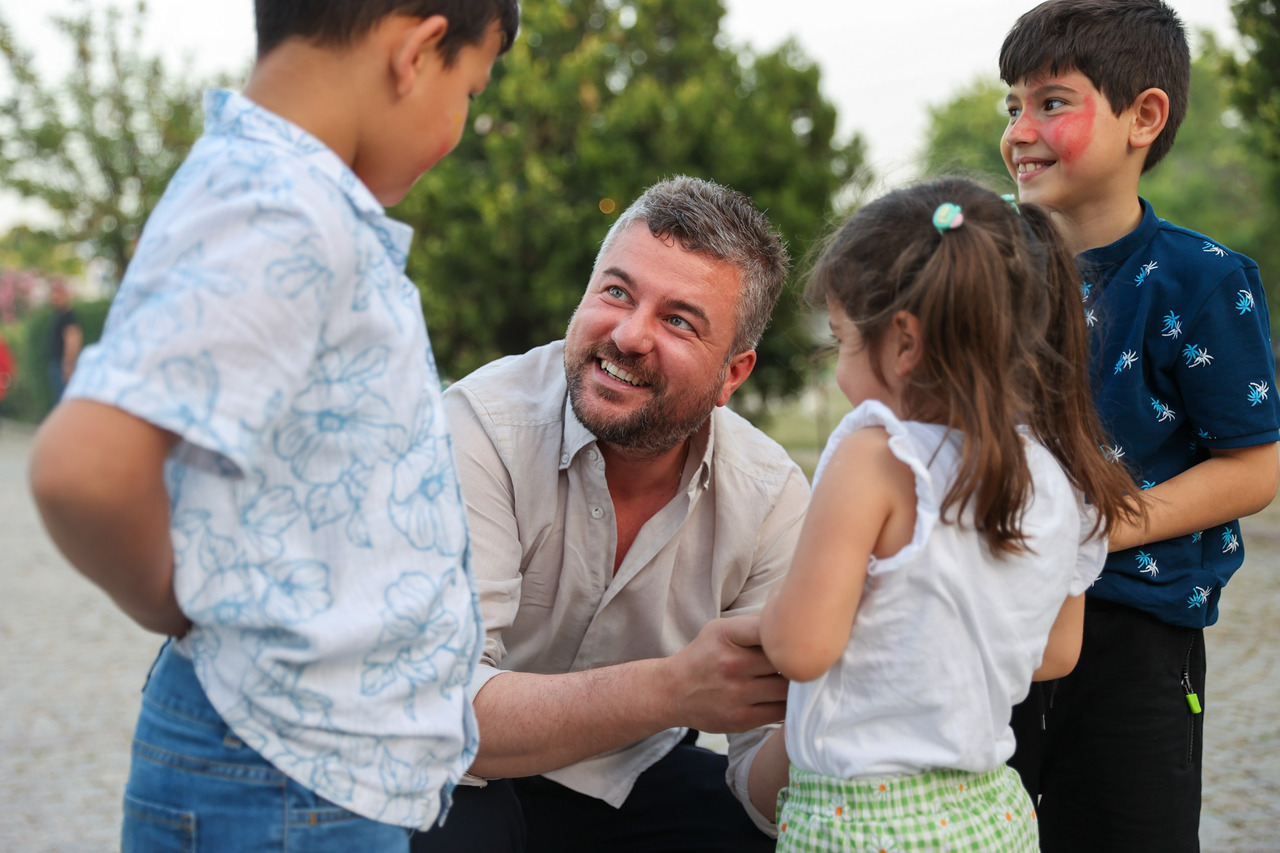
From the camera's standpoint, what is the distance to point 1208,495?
1953 mm

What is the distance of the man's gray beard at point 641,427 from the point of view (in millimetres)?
2355

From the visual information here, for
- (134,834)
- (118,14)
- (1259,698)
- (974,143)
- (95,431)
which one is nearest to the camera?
(95,431)

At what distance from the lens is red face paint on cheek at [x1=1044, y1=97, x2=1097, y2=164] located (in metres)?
2.02

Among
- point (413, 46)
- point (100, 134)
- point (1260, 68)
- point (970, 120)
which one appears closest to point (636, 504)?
point (413, 46)

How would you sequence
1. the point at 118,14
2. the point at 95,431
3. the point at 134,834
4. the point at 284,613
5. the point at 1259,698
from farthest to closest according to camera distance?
the point at 118,14
the point at 1259,698
the point at 134,834
the point at 284,613
the point at 95,431

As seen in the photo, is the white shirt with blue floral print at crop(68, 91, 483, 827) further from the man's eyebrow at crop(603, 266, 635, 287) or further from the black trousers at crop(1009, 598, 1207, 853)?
the black trousers at crop(1009, 598, 1207, 853)

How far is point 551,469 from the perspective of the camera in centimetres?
238

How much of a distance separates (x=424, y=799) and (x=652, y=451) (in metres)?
1.19

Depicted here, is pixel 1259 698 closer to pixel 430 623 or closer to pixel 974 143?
pixel 430 623

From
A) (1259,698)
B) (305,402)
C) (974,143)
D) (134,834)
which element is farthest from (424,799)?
(974,143)

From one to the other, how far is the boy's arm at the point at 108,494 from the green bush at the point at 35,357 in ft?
62.8

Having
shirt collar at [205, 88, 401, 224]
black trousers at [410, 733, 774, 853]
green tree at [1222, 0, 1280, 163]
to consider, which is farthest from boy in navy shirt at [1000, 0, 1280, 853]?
green tree at [1222, 0, 1280, 163]

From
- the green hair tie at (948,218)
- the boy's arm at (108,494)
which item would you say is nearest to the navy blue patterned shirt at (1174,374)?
the green hair tie at (948,218)

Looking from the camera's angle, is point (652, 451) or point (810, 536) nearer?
point (810, 536)
